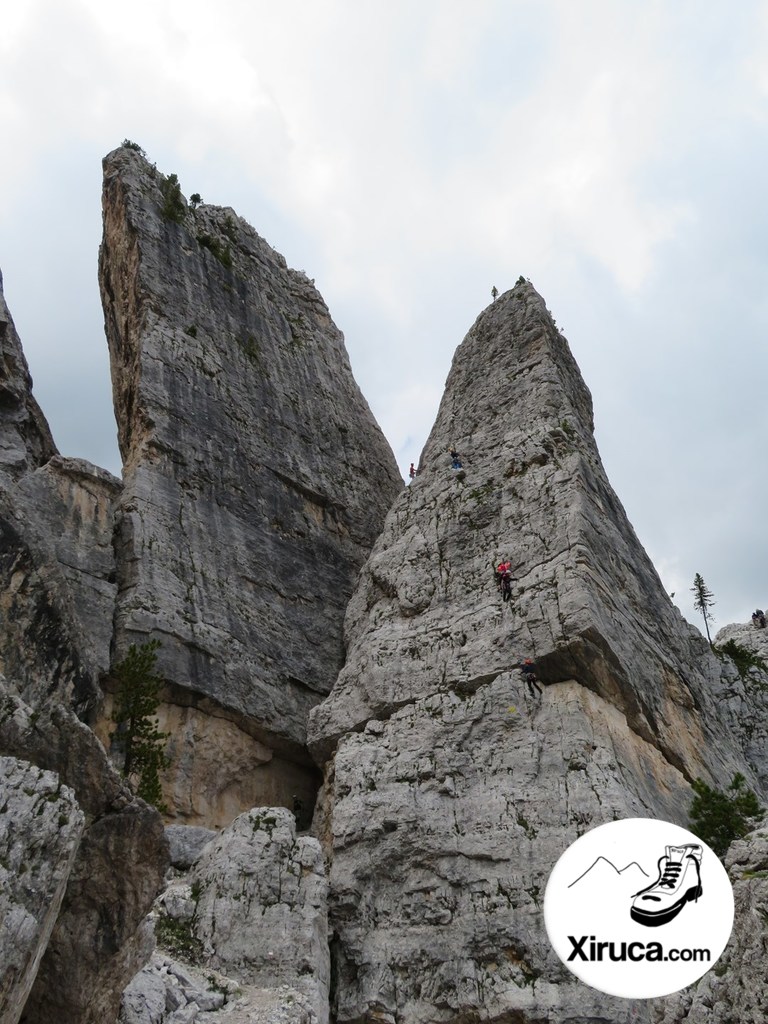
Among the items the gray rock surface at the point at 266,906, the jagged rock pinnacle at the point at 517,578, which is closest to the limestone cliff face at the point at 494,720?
the jagged rock pinnacle at the point at 517,578

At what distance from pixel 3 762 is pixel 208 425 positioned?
2573 centimetres

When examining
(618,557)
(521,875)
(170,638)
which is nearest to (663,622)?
(618,557)

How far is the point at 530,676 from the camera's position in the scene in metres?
25.2

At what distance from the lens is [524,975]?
1988cm

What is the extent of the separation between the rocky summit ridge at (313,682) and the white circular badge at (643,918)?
415mm

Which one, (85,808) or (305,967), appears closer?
(85,808)

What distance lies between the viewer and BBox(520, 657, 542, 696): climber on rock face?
82.6 feet

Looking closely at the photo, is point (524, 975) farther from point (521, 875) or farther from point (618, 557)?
point (618, 557)

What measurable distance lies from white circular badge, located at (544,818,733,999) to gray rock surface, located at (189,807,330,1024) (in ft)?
22.3

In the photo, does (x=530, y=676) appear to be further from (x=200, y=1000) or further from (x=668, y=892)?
(x=200, y=1000)

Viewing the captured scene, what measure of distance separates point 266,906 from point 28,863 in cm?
1043

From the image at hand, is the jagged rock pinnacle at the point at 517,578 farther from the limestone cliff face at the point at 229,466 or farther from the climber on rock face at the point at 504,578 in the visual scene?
the limestone cliff face at the point at 229,466

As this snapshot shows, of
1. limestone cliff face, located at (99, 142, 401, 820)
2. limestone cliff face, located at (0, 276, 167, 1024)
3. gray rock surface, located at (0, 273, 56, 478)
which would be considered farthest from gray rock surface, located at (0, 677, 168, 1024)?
gray rock surface, located at (0, 273, 56, 478)

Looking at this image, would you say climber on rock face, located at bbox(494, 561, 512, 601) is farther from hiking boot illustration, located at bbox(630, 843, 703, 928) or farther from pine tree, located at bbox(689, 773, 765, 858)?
hiking boot illustration, located at bbox(630, 843, 703, 928)
